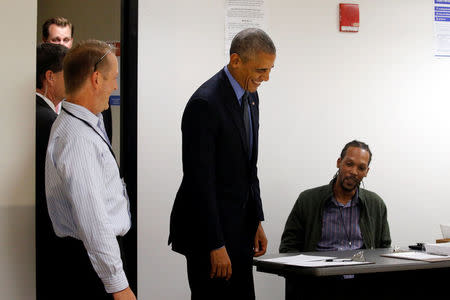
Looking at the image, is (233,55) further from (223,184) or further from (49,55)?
(49,55)

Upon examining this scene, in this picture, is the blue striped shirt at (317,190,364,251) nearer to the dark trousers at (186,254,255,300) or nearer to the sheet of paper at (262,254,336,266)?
the sheet of paper at (262,254,336,266)

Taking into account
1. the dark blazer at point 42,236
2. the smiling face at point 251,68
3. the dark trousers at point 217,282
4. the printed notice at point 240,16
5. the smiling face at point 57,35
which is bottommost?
the dark trousers at point 217,282

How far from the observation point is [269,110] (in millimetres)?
3738

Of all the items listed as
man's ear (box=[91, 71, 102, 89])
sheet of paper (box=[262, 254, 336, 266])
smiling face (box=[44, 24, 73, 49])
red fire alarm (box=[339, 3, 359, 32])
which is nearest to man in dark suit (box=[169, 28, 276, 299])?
sheet of paper (box=[262, 254, 336, 266])

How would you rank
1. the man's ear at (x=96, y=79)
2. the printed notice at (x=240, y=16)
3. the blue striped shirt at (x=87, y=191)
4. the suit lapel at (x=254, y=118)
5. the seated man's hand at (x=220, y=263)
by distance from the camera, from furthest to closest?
the printed notice at (x=240, y=16) < the suit lapel at (x=254, y=118) < the seated man's hand at (x=220, y=263) < the man's ear at (x=96, y=79) < the blue striped shirt at (x=87, y=191)

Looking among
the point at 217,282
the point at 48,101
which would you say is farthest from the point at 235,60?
the point at 217,282

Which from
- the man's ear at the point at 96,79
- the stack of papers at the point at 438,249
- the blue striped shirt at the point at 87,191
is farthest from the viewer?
the stack of papers at the point at 438,249

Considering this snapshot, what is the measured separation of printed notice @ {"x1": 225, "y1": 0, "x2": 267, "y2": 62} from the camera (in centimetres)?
363

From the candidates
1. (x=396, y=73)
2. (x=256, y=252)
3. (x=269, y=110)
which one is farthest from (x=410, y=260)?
(x=396, y=73)

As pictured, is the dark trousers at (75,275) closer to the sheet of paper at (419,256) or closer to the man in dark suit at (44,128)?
the man in dark suit at (44,128)

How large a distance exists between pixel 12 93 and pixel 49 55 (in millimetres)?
554

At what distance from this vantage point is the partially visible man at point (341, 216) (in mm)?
3412

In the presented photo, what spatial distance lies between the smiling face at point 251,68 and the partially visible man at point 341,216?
1183mm

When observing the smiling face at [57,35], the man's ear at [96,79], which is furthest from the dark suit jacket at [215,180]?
the smiling face at [57,35]
